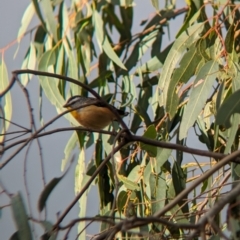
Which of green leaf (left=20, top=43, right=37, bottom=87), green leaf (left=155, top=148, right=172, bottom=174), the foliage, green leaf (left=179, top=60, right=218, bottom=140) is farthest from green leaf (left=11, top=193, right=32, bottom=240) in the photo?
green leaf (left=20, top=43, right=37, bottom=87)

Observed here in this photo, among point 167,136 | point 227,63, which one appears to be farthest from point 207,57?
point 167,136

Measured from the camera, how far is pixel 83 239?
8.16ft

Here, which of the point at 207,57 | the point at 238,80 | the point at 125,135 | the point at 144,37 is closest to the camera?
the point at 125,135

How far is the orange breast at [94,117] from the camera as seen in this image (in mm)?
2805

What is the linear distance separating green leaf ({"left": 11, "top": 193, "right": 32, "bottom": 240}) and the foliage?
0.51 metres

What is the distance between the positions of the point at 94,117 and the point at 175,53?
0.62 m

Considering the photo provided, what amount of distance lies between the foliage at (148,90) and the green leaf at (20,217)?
1.67 ft

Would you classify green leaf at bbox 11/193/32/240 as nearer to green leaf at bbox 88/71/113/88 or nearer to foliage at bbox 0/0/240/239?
foliage at bbox 0/0/240/239

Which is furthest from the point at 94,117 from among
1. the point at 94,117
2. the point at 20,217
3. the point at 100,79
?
the point at 20,217

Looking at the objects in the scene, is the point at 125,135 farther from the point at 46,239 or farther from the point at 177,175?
the point at 177,175

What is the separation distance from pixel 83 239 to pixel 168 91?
65cm

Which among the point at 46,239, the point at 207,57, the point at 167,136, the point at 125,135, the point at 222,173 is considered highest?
the point at 207,57

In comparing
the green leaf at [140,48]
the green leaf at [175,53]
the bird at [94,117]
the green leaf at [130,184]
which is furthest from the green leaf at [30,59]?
the green leaf at [130,184]

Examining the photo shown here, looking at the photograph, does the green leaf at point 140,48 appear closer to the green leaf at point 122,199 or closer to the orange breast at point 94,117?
the orange breast at point 94,117
